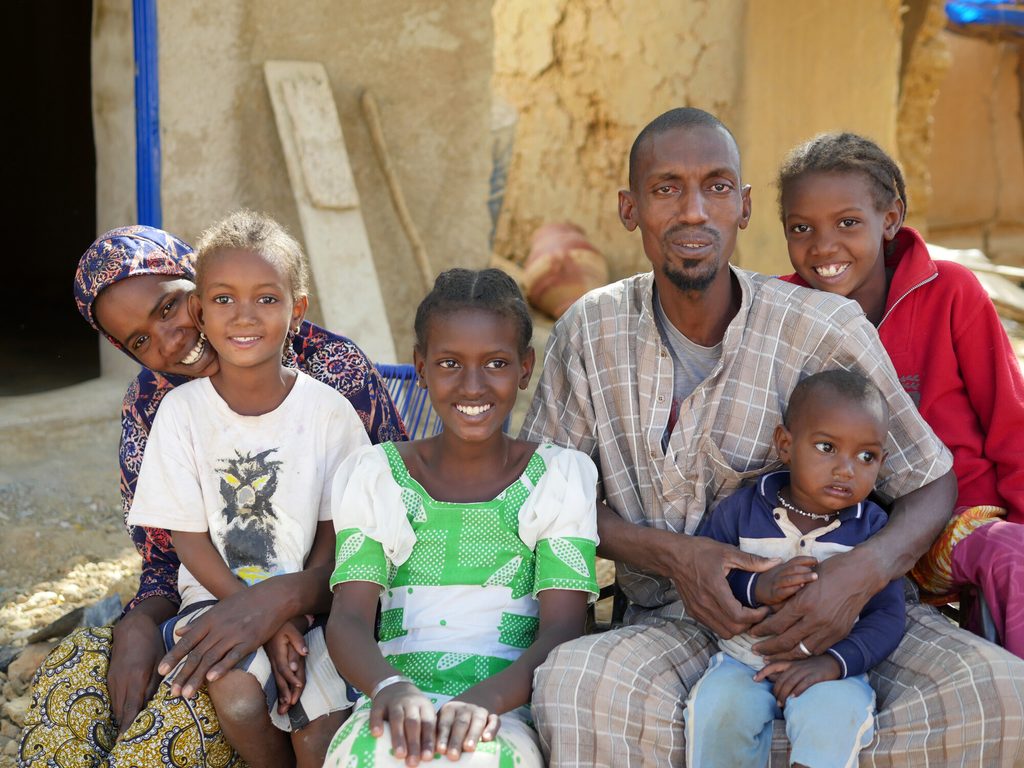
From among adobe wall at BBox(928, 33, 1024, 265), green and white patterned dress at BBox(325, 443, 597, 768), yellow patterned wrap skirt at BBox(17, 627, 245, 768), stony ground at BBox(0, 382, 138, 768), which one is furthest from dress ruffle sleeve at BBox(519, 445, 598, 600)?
adobe wall at BBox(928, 33, 1024, 265)

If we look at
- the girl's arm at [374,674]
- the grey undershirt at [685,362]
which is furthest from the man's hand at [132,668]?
the grey undershirt at [685,362]

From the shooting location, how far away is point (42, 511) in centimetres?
423

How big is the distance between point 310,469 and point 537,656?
670 mm

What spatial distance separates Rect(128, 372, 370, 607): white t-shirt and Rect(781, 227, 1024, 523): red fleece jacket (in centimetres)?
139

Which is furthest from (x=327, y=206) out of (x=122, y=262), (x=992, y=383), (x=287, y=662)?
(x=992, y=383)

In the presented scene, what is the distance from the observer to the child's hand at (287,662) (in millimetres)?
2240

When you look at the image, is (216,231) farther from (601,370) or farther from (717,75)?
(717,75)

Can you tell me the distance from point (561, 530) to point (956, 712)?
804 mm

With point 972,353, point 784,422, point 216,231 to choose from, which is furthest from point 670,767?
point 216,231

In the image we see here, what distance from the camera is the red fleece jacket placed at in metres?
2.51

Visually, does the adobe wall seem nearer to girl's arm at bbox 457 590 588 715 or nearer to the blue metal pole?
the blue metal pole

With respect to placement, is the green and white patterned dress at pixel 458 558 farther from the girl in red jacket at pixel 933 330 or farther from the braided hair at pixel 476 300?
the girl in red jacket at pixel 933 330

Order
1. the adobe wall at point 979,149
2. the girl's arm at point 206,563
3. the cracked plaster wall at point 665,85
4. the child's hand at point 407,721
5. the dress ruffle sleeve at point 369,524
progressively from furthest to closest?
the adobe wall at point 979,149, the cracked plaster wall at point 665,85, the girl's arm at point 206,563, the dress ruffle sleeve at point 369,524, the child's hand at point 407,721

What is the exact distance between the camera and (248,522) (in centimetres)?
244
